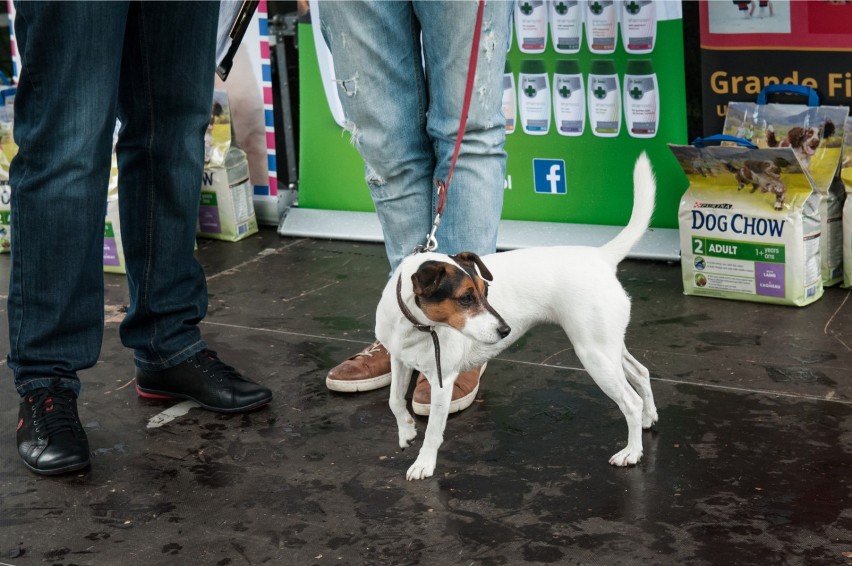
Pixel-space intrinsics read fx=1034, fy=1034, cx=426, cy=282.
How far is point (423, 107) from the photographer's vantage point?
105 inches

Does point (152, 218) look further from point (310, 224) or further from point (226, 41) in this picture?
point (310, 224)

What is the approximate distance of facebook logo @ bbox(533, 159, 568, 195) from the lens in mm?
4070

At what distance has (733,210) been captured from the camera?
3385 millimetres

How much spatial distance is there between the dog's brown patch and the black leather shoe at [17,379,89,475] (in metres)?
0.94

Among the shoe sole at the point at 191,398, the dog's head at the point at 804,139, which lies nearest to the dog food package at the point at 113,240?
the shoe sole at the point at 191,398

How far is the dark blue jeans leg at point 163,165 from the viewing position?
2465mm

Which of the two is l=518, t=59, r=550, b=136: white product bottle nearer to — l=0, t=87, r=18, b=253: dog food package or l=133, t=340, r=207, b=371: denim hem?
l=133, t=340, r=207, b=371: denim hem

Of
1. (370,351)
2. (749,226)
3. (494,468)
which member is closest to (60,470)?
(370,351)

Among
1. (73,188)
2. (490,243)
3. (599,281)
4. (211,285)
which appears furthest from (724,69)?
(73,188)

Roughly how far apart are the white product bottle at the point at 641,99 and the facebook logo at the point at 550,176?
33 centimetres

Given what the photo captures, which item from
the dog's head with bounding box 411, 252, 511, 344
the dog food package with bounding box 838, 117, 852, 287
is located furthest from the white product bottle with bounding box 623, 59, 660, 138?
the dog's head with bounding box 411, 252, 511, 344

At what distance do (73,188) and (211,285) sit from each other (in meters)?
1.54

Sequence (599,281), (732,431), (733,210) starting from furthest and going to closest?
1. (733,210)
2. (732,431)
3. (599,281)

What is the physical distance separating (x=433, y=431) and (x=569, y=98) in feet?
6.75
